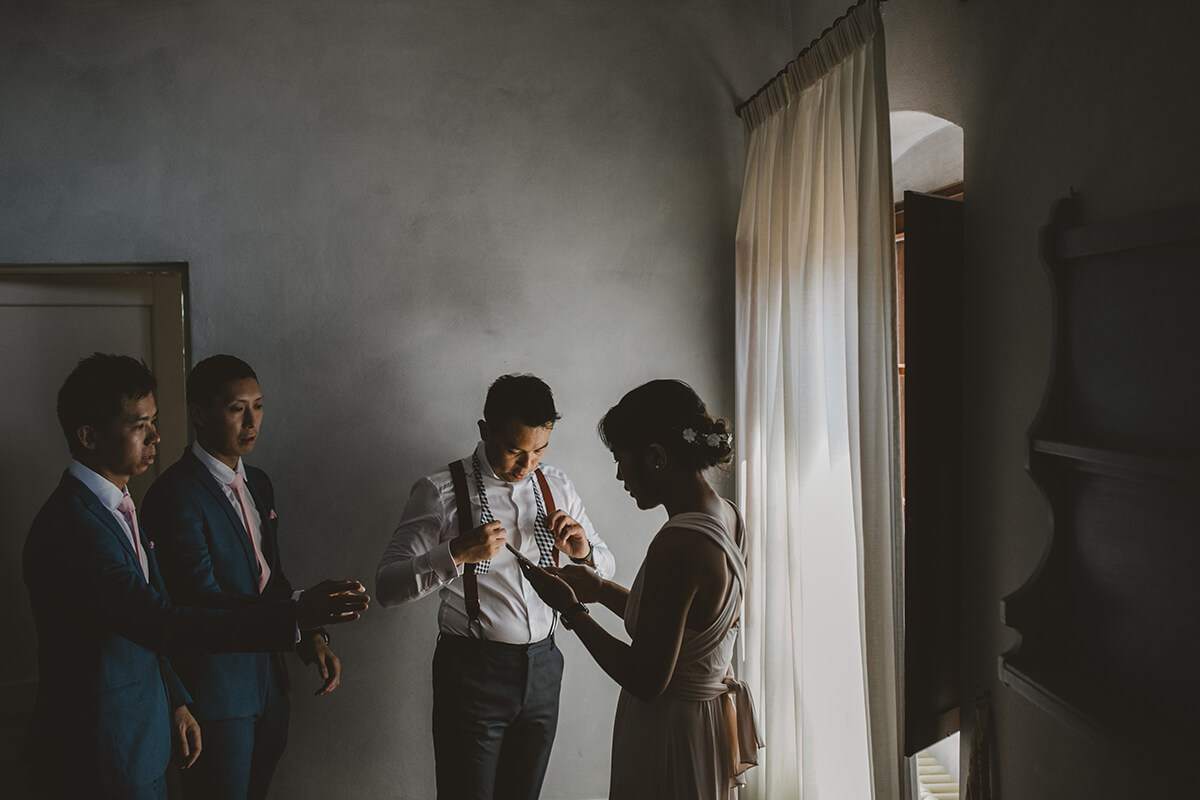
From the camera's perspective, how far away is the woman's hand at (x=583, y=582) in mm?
2033

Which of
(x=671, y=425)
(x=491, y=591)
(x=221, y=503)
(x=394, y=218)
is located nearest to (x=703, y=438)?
(x=671, y=425)

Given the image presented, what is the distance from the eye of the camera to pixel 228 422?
7.44 ft

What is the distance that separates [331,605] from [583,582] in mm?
608

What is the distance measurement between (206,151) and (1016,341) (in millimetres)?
2505

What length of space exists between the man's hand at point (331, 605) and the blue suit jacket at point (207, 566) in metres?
0.28

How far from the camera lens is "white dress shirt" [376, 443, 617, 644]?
216cm

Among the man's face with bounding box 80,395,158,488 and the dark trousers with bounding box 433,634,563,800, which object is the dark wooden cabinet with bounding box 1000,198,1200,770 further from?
the man's face with bounding box 80,395,158,488

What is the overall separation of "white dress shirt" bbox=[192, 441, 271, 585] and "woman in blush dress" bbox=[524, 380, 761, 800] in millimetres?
1006

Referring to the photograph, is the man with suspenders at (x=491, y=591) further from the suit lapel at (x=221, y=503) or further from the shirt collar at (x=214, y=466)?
the shirt collar at (x=214, y=466)

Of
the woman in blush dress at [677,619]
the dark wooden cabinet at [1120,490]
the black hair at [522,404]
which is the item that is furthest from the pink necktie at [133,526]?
the dark wooden cabinet at [1120,490]

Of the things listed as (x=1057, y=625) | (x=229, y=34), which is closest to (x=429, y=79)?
(x=229, y=34)

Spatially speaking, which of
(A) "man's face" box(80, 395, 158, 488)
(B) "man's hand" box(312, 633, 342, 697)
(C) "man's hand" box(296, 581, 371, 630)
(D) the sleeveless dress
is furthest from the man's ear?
(D) the sleeveless dress

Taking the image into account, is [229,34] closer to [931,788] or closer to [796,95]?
[796,95]

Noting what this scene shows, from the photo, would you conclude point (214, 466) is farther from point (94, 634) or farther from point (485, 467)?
point (485, 467)
